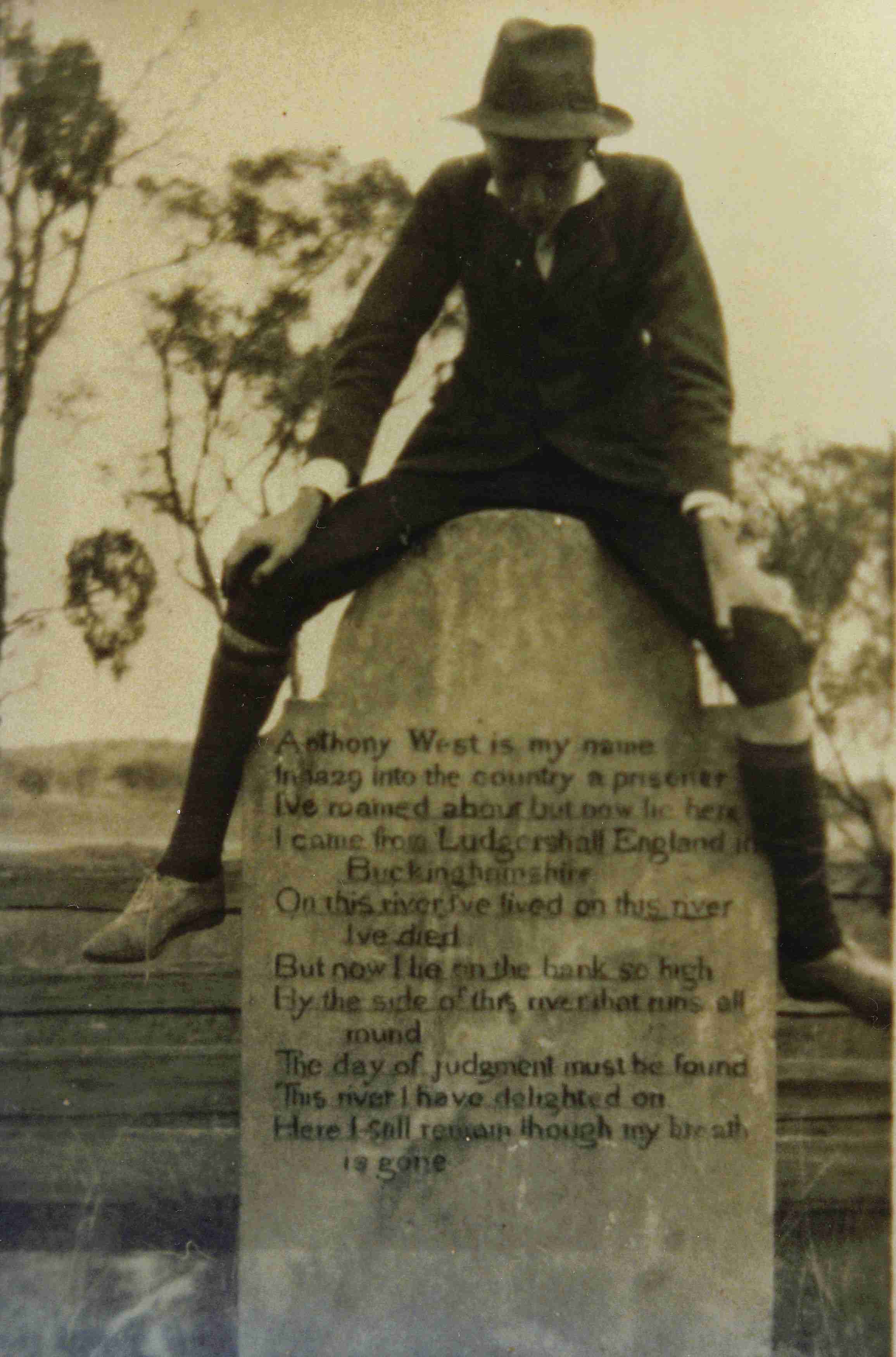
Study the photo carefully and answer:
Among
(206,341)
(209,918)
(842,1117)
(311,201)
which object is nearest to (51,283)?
(206,341)

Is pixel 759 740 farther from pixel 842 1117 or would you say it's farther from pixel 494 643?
pixel 842 1117

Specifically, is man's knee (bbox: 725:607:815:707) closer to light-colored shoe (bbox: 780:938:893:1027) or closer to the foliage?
light-colored shoe (bbox: 780:938:893:1027)

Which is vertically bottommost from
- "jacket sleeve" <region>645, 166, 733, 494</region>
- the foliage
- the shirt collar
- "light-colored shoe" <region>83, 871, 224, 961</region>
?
"light-colored shoe" <region>83, 871, 224, 961</region>

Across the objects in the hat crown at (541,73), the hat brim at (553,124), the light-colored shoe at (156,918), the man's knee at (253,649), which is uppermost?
the hat crown at (541,73)

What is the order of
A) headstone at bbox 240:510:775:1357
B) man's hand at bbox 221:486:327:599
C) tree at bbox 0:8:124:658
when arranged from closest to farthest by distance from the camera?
1. headstone at bbox 240:510:775:1357
2. man's hand at bbox 221:486:327:599
3. tree at bbox 0:8:124:658

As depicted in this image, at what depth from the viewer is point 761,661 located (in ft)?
11.4

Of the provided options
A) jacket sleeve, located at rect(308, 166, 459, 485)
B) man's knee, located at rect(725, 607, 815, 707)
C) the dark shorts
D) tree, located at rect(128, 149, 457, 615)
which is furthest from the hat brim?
man's knee, located at rect(725, 607, 815, 707)

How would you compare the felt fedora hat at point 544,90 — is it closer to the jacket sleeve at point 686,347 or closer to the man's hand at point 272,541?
the jacket sleeve at point 686,347

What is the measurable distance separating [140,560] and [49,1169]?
62.2 inches

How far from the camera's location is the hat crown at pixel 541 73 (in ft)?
11.6

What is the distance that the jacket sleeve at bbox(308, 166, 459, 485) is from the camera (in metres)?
3.61

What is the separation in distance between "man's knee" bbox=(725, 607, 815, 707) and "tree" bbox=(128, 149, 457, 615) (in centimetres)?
104

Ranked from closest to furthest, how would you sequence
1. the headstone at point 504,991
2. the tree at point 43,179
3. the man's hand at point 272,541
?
1. the headstone at point 504,991
2. the man's hand at point 272,541
3. the tree at point 43,179

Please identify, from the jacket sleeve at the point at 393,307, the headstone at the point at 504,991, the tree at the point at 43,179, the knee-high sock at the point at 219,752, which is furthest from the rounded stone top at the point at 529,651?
the tree at the point at 43,179
